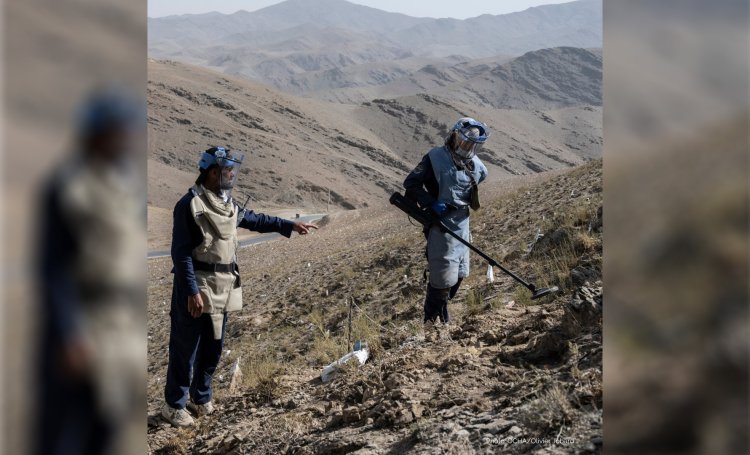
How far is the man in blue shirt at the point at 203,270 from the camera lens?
3801 millimetres

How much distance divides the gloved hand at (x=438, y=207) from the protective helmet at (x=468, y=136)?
15.1 inches

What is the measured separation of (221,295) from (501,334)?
1816mm

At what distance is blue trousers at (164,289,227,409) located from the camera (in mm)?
4094
